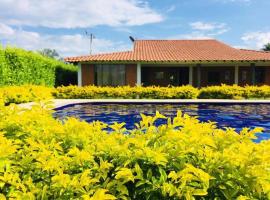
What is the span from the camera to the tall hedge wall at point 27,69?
65.2ft

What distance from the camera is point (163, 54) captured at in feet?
102

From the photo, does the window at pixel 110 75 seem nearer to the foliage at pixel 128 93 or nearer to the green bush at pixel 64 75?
the green bush at pixel 64 75

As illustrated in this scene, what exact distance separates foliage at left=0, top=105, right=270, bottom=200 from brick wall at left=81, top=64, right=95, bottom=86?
87.0ft

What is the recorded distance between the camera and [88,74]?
29641 mm

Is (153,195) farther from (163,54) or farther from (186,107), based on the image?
(163,54)

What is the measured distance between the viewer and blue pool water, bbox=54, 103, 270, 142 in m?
15.4

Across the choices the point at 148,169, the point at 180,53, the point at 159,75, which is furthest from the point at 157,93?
the point at 148,169

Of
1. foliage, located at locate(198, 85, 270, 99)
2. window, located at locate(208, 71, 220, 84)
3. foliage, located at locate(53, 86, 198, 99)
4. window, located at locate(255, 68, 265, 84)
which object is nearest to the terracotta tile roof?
window, located at locate(255, 68, 265, 84)

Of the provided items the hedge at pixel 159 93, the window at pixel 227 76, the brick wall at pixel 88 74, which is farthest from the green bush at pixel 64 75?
the window at pixel 227 76

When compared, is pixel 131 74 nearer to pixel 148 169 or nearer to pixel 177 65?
pixel 177 65

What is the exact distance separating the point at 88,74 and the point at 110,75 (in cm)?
195

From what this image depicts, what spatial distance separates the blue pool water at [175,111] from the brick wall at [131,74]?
29.3ft

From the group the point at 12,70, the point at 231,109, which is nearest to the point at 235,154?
the point at 231,109

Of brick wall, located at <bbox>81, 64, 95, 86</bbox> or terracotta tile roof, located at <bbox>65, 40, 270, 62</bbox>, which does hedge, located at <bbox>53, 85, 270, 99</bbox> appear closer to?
terracotta tile roof, located at <bbox>65, 40, 270, 62</bbox>
